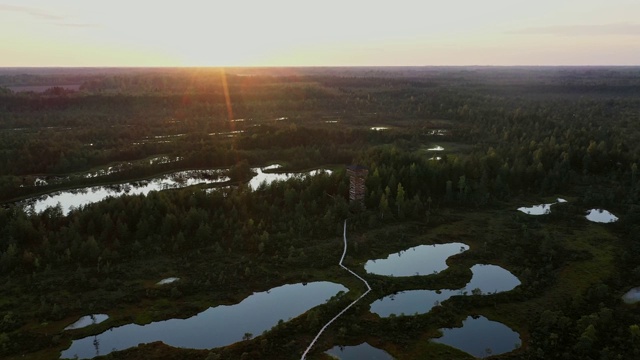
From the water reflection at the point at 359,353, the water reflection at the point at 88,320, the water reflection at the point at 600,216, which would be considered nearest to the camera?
the water reflection at the point at 359,353

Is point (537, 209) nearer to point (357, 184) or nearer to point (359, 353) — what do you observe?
point (357, 184)

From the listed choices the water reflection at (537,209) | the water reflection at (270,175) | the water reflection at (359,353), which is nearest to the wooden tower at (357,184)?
the water reflection at (270,175)

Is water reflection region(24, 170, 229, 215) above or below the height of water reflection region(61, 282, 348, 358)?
above

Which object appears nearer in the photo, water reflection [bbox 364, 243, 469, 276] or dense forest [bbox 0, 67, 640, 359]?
dense forest [bbox 0, 67, 640, 359]

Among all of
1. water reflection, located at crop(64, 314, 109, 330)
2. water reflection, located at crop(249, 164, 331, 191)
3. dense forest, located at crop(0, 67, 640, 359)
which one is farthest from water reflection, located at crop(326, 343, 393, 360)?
water reflection, located at crop(249, 164, 331, 191)

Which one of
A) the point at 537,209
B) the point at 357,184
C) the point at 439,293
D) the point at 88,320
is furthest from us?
the point at 537,209

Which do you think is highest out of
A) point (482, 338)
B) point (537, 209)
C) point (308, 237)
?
point (308, 237)

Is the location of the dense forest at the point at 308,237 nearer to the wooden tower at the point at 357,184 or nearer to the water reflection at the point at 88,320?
the water reflection at the point at 88,320

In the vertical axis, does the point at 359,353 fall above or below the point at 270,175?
below

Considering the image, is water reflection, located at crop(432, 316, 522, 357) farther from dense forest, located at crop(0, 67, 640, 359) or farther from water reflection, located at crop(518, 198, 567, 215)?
water reflection, located at crop(518, 198, 567, 215)

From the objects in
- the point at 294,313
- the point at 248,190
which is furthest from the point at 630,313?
the point at 248,190

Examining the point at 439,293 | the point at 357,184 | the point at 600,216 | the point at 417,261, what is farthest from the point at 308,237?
the point at 600,216

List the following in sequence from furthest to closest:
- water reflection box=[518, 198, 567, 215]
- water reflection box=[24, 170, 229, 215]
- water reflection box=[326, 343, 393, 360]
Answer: water reflection box=[24, 170, 229, 215] → water reflection box=[518, 198, 567, 215] → water reflection box=[326, 343, 393, 360]
